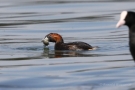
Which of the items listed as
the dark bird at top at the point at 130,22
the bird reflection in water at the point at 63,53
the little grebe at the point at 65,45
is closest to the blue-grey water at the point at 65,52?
the bird reflection in water at the point at 63,53

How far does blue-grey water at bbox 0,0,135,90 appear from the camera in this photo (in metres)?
12.4

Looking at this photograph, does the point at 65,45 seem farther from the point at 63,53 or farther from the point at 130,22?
the point at 130,22

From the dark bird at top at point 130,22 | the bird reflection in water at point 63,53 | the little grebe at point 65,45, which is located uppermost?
the dark bird at top at point 130,22

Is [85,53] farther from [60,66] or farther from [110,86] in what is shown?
[110,86]

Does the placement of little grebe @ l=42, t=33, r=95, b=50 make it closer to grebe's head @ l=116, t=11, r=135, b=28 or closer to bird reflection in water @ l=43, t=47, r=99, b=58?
bird reflection in water @ l=43, t=47, r=99, b=58

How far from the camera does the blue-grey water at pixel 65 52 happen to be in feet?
40.7

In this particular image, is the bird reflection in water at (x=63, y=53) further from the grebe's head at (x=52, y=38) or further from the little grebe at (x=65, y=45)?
the grebe's head at (x=52, y=38)

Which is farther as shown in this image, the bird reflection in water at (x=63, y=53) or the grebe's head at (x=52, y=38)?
the grebe's head at (x=52, y=38)

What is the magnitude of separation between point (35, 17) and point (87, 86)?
42.3 feet

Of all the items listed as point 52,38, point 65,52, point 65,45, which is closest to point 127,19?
point 65,52

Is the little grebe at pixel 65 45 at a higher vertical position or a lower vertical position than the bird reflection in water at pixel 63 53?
higher

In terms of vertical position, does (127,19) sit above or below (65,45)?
above

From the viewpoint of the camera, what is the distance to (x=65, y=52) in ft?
56.1

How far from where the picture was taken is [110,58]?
15219 mm
